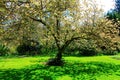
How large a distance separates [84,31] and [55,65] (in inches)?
183

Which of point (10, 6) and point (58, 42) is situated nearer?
point (10, 6)

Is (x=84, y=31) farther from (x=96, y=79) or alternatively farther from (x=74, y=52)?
(x=74, y=52)

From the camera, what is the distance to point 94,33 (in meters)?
26.5

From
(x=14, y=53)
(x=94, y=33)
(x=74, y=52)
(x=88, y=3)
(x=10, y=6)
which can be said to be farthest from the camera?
(x=14, y=53)

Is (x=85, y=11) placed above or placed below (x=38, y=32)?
above

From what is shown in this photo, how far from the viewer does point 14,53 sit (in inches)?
2050

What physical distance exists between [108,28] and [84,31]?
2527 mm

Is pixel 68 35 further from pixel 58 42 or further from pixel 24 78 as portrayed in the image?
pixel 24 78

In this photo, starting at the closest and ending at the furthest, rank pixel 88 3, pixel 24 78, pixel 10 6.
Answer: pixel 24 78
pixel 10 6
pixel 88 3

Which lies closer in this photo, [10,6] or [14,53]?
[10,6]

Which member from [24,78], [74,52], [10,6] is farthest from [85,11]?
[74,52]

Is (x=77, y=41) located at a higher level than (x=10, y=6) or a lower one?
lower

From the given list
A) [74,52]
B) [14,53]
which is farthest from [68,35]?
[14,53]

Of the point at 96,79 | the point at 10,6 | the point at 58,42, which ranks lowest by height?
the point at 96,79
